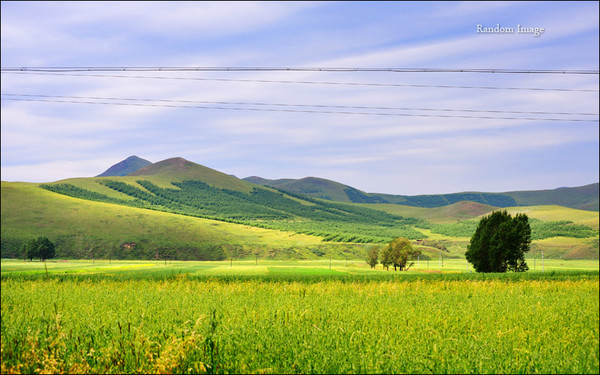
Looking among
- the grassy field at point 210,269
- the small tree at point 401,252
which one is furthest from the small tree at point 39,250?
the small tree at point 401,252

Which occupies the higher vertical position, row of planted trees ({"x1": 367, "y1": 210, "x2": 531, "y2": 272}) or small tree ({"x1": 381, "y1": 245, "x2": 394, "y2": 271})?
row of planted trees ({"x1": 367, "y1": 210, "x2": 531, "y2": 272})

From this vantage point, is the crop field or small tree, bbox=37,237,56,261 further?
small tree, bbox=37,237,56,261

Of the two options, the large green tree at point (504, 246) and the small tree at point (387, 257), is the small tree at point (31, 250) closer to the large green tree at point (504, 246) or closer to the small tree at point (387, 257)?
the small tree at point (387, 257)

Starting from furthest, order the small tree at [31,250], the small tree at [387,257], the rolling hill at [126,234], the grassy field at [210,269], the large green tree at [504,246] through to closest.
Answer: the rolling hill at [126,234] → the small tree at [31,250] → the small tree at [387,257] → the large green tree at [504,246] → the grassy field at [210,269]

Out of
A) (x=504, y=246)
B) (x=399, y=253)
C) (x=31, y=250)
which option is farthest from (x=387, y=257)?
(x=31, y=250)

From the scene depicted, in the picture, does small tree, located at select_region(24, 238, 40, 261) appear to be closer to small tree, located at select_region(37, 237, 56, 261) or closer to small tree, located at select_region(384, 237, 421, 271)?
small tree, located at select_region(37, 237, 56, 261)

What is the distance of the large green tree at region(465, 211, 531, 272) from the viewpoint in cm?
4925

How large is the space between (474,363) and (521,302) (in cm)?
995

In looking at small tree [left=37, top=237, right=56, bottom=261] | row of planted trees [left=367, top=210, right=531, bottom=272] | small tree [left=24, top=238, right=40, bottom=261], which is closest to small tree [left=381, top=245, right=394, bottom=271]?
row of planted trees [left=367, top=210, right=531, bottom=272]

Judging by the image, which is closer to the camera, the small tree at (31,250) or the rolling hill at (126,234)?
the small tree at (31,250)

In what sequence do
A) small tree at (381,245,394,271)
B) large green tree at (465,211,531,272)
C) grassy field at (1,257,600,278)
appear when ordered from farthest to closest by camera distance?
small tree at (381,245,394,271), large green tree at (465,211,531,272), grassy field at (1,257,600,278)

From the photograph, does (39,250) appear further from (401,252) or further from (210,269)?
(401,252)

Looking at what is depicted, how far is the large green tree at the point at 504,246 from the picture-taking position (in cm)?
4925

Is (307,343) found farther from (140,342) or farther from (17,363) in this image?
(17,363)
